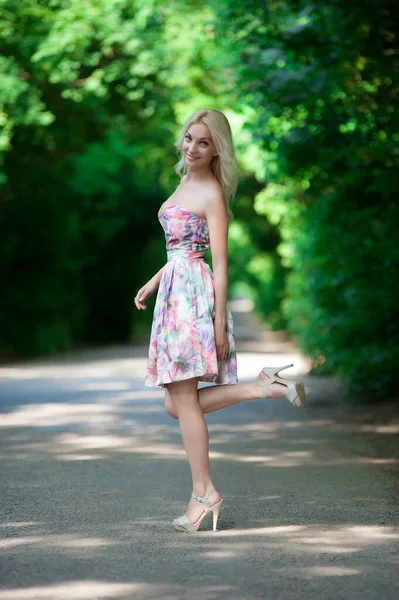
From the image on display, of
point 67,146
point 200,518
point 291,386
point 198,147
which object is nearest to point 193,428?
point 200,518

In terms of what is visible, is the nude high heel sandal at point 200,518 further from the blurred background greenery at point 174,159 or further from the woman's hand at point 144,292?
the blurred background greenery at point 174,159

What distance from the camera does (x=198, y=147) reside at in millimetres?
5730

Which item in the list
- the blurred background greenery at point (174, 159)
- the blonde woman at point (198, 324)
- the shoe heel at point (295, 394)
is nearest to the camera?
the shoe heel at point (295, 394)

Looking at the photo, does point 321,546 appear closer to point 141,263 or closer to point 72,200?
point 72,200

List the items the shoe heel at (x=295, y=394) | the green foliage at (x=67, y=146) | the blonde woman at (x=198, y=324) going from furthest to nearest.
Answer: the green foliage at (x=67, y=146), the blonde woman at (x=198, y=324), the shoe heel at (x=295, y=394)

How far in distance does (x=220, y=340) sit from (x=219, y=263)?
394 millimetres

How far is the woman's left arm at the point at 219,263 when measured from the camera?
5520mm

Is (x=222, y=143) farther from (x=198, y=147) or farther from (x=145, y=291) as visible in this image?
(x=145, y=291)

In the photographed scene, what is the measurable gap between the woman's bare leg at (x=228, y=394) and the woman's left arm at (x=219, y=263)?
0.59ft

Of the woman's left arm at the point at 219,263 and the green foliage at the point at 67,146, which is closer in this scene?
the woman's left arm at the point at 219,263

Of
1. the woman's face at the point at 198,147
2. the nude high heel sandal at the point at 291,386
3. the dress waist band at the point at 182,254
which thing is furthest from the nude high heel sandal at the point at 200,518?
the woman's face at the point at 198,147

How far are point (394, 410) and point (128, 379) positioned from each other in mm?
5928

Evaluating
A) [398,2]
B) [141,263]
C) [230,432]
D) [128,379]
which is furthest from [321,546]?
[141,263]

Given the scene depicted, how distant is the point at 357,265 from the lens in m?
11.0
